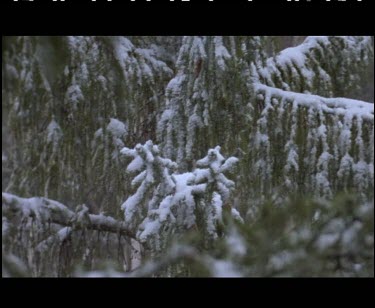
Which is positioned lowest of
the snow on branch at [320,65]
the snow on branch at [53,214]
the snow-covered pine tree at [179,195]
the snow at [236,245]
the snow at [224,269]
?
the snow at [224,269]

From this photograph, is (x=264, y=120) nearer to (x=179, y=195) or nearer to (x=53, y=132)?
(x=179, y=195)

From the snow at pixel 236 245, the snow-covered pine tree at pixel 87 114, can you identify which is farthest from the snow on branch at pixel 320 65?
the snow at pixel 236 245

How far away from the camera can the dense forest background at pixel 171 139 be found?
1.84m

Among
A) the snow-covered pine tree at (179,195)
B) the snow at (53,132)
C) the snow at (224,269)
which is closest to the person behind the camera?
the snow at (224,269)

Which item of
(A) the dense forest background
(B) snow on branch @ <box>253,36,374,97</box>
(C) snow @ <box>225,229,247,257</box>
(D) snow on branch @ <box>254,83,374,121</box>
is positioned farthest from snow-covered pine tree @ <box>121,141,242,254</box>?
(C) snow @ <box>225,229,247,257</box>

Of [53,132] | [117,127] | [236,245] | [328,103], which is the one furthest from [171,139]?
[236,245]

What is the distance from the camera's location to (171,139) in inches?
91.7

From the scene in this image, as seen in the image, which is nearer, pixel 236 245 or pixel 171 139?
pixel 236 245

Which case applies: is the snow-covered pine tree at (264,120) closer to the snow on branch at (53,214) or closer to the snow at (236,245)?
the snow on branch at (53,214)

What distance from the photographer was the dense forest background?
1.84 metres

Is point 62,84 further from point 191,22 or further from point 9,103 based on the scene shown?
point 191,22

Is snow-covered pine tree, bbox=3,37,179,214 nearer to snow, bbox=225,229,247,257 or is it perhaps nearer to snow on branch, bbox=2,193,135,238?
snow on branch, bbox=2,193,135,238
